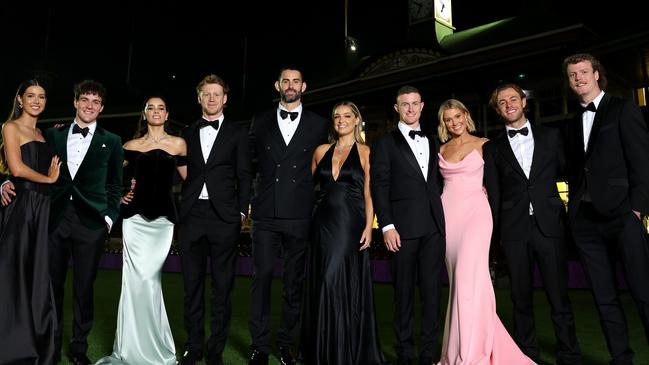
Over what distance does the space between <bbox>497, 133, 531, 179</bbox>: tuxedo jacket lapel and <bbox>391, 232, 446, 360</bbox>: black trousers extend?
0.85 meters

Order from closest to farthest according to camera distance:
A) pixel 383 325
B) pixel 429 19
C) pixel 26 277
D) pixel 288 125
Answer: pixel 26 277
pixel 288 125
pixel 383 325
pixel 429 19

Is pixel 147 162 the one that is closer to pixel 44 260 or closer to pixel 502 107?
pixel 44 260

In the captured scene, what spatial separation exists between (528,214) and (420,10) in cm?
1655

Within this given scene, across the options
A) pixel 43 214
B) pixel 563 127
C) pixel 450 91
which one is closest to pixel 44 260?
pixel 43 214

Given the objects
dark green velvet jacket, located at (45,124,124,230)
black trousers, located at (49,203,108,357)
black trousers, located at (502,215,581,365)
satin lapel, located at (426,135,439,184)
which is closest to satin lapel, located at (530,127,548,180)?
black trousers, located at (502,215,581,365)

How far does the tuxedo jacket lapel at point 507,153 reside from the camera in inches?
161

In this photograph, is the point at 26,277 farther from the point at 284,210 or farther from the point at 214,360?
the point at 284,210

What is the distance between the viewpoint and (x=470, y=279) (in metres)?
3.86

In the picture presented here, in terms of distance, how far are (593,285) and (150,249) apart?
342 cm

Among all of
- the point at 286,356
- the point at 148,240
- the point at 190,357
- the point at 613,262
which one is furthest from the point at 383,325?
the point at 148,240

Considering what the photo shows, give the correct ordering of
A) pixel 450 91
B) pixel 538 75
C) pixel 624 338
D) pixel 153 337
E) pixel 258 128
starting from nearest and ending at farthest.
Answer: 1. pixel 624 338
2. pixel 153 337
3. pixel 258 128
4. pixel 538 75
5. pixel 450 91

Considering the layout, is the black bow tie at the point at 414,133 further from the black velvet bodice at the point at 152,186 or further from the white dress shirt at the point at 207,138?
the black velvet bodice at the point at 152,186

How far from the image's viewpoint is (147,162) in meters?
4.14

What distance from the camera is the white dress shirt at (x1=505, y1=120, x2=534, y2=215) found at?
4137 millimetres
